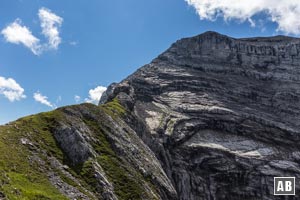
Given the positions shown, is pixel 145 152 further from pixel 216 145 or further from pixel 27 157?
pixel 216 145

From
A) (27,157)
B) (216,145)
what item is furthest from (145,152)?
(216,145)

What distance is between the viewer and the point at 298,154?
174 metres

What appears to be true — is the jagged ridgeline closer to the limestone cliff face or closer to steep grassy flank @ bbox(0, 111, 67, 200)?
steep grassy flank @ bbox(0, 111, 67, 200)

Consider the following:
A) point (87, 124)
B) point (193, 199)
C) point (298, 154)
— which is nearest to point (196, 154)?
point (193, 199)

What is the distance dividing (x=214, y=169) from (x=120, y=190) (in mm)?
96334

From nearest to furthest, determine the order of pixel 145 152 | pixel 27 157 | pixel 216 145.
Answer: pixel 27 157 → pixel 145 152 → pixel 216 145

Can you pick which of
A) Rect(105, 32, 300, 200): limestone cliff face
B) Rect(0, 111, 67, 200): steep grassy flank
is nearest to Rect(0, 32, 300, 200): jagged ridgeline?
Rect(0, 111, 67, 200): steep grassy flank

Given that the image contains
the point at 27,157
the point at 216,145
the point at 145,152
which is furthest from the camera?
the point at 216,145

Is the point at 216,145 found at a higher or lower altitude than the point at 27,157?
higher

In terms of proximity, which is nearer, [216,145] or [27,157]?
[27,157]

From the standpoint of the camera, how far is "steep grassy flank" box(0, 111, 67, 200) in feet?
143

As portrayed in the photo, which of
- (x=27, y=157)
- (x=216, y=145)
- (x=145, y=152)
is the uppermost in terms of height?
(x=216, y=145)

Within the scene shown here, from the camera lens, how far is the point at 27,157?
185 feet

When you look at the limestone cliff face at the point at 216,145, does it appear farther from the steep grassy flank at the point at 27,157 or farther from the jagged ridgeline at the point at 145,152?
the steep grassy flank at the point at 27,157
